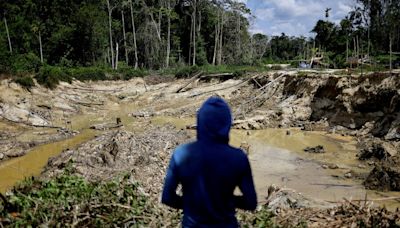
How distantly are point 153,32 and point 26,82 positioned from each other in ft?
68.9

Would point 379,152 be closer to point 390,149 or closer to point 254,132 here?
point 390,149

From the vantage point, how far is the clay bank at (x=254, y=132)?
9.55 m

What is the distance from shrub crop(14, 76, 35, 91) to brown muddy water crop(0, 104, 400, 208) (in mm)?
4681

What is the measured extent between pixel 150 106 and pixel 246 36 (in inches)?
936

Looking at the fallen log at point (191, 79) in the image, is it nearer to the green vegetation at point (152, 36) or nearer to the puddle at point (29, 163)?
the green vegetation at point (152, 36)

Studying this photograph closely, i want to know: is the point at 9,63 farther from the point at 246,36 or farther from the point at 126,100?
the point at 246,36

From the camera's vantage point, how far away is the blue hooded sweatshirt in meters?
2.28

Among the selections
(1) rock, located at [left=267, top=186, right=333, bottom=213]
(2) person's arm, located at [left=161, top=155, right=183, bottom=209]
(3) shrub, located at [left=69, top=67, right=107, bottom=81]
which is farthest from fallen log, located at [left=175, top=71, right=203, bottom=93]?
(2) person's arm, located at [left=161, top=155, right=183, bottom=209]

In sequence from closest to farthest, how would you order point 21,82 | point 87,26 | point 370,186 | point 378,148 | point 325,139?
point 370,186
point 378,148
point 325,139
point 21,82
point 87,26

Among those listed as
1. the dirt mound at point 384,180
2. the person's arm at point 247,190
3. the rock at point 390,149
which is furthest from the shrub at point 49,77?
the person's arm at point 247,190

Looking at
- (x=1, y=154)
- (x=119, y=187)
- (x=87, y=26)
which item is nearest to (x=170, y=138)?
(x=1, y=154)

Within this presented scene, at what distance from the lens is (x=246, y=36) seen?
150ft

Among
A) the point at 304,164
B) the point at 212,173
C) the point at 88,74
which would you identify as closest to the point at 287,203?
the point at 212,173

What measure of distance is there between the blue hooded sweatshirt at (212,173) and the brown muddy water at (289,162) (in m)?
6.10
